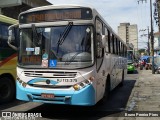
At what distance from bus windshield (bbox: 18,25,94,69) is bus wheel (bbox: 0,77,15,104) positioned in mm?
2460

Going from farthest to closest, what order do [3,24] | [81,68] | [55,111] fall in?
[3,24], [55,111], [81,68]

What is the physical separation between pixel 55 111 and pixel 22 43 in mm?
2337

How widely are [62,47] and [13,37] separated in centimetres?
184

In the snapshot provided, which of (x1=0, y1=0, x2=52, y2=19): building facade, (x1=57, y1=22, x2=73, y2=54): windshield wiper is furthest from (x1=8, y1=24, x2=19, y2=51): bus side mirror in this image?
(x1=0, y1=0, x2=52, y2=19): building facade

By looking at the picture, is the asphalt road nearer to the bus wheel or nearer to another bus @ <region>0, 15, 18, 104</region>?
the bus wheel

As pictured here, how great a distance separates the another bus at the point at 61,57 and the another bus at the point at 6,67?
198 cm

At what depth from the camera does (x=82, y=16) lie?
7258mm

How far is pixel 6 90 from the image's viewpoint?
9.79 m

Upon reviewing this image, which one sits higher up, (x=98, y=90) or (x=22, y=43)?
(x=22, y=43)

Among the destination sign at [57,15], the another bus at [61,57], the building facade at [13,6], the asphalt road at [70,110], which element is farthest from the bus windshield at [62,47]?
the building facade at [13,6]

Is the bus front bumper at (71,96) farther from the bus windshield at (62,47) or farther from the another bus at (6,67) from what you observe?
the another bus at (6,67)

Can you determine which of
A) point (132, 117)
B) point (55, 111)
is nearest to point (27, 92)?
point (55, 111)

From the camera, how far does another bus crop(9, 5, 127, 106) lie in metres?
6.99

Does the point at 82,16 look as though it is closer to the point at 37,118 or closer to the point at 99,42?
the point at 99,42
